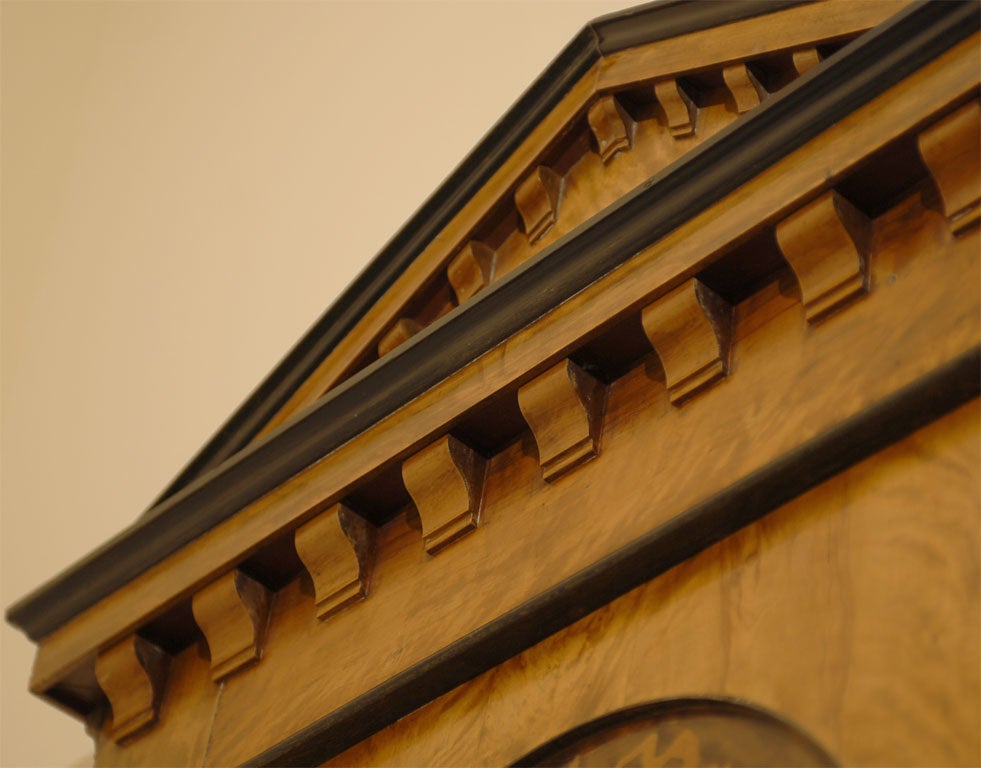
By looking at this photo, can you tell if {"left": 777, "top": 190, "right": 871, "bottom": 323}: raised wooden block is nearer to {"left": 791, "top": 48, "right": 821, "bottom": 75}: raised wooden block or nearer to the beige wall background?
{"left": 791, "top": 48, "right": 821, "bottom": 75}: raised wooden block

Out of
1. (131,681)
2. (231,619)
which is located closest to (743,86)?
(231,619)

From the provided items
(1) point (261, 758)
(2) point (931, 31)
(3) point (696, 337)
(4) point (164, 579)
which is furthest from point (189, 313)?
(2) point (931, 31)

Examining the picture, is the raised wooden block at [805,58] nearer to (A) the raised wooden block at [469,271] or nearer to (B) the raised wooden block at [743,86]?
(B) the raised wooden block at [743,86]

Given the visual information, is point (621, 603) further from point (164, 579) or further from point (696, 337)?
point (164, 579)

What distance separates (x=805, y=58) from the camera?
1903 mm

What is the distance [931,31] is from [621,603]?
632 mm

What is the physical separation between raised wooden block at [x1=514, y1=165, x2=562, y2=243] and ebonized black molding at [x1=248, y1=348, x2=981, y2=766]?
2.20 feet

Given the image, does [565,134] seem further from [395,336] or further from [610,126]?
[395,336]

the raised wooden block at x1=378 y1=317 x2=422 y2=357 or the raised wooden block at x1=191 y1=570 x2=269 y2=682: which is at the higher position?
the raised wooden block at x1=378 y1=317 x2=422 y2=357

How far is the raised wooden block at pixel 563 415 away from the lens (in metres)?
1.67

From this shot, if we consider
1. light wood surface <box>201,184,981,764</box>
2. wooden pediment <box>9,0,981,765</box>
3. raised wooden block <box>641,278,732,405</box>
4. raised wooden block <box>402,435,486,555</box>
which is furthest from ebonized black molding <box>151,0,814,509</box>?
raised wooden block <box>641,278,732,405</box>

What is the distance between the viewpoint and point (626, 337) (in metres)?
1.66

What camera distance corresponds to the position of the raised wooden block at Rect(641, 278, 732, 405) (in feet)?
5.26

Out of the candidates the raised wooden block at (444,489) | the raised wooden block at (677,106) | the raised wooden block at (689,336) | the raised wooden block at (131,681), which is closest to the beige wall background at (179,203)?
the raised wooden block at (131,681)
